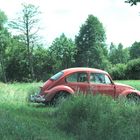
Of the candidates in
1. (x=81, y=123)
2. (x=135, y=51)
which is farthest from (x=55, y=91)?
(x=135, y=51)

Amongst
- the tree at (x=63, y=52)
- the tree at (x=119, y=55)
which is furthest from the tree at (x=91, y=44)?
the tree at (x=119, y=55)

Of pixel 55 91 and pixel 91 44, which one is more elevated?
pixel 91 44

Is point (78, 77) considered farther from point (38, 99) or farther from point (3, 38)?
point (3, 38)

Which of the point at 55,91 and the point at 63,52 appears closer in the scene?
the point at 55,91

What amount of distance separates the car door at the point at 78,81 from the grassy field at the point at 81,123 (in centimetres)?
457

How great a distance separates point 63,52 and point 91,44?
28.9 feet

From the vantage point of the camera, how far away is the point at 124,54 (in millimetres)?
147125

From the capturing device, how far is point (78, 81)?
21281mm

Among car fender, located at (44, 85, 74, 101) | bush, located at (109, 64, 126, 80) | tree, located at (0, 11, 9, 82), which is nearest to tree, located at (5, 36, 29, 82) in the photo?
tree, located at (0, 11, 9, 82)

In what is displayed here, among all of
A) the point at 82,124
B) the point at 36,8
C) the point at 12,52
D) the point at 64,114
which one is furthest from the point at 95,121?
the point at 12,52

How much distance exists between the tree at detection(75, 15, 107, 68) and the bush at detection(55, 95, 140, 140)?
85.9 metres

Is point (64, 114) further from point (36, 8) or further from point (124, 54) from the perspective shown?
point (124, 54)

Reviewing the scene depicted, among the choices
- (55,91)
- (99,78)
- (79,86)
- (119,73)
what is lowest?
(55,91)

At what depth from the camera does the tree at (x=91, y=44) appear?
103m
